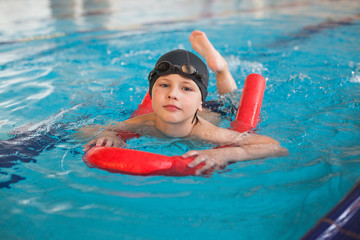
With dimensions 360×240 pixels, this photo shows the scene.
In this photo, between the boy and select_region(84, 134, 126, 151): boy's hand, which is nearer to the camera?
the boy

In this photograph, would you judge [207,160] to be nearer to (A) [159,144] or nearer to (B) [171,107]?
(B) [171,107]

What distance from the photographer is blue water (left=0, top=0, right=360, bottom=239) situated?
176cm

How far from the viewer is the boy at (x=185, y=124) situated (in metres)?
2.33

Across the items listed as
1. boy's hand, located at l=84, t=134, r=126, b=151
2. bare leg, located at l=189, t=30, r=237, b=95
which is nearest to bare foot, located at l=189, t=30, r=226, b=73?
bare leg, located at l=189, t=30, r=237, b=95

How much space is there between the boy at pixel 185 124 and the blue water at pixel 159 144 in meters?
0.11

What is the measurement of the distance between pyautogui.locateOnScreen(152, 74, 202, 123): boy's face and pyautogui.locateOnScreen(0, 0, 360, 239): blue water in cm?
34

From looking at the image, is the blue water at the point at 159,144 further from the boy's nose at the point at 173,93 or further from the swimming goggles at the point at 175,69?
the swimming goggles at the point at 175,69

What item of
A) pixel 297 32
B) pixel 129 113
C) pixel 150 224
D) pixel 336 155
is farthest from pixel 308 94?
pixel 297 32

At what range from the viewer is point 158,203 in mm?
1921

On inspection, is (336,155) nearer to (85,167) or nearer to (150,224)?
(150,224)

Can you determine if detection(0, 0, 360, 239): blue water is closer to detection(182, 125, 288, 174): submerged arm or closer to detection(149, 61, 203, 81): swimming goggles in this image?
detection(182, 125, 288, 174): submerged arm

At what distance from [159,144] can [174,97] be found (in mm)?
519

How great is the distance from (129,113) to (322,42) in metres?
4.98

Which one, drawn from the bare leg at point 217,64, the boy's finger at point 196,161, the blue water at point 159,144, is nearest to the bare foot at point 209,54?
the bare leg at point 217,64
